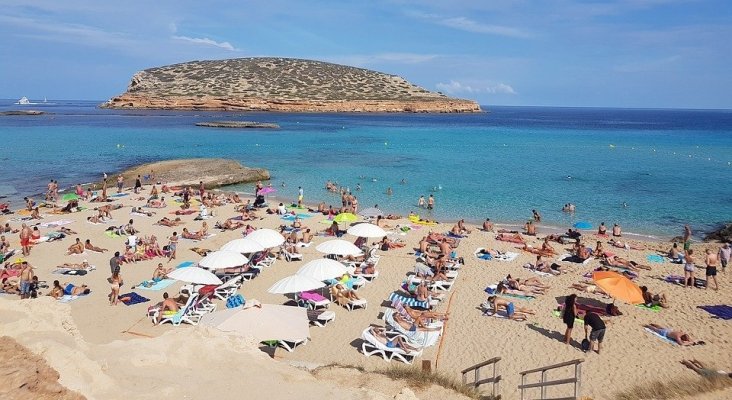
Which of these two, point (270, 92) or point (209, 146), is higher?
point (270, 92)

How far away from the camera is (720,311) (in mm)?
12875

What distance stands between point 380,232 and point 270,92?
10599cm

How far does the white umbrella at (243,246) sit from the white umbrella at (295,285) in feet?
10.0

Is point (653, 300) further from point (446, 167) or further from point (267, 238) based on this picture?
point (446, 167)

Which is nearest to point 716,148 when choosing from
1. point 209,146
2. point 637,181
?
point 637,181

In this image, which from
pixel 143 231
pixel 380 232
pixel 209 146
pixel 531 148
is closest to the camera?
pixel 380 232

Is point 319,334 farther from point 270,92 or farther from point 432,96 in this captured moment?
A: point 432,96

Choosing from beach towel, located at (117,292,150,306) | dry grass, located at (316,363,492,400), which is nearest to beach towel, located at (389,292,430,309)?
dry grass, located at (316,363,492,400)

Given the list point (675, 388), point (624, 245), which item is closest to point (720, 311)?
point (675, 388)

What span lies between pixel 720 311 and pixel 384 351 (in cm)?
947

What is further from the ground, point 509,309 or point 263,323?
point 263,323

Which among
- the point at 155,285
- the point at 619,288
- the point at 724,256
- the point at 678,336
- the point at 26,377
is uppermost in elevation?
the point at 26,377

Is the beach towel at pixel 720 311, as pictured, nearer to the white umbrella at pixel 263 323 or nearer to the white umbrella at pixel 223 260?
the white umbrella at pixel 263 323

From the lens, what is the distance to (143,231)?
19.7 m
